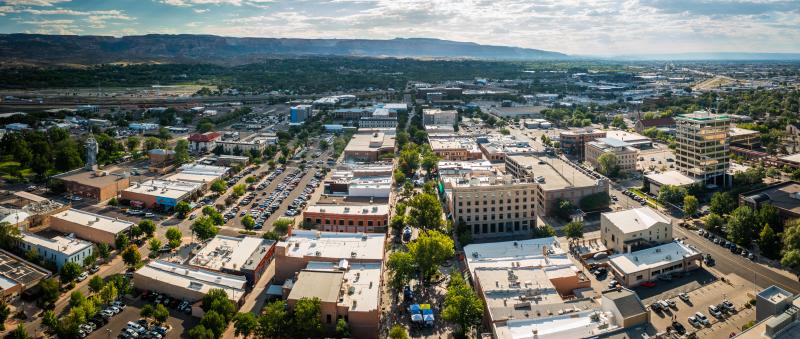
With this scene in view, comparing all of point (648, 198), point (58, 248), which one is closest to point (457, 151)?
point (648, 198)

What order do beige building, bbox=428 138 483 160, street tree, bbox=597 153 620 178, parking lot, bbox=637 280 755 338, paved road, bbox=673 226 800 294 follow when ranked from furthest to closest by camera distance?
beige building, bbox=428 138 483 160 < street tree, bbox=597 153 620 178 < paved road, bbox=673 226 800 294 < parking lot, bbox=637 280 755 338

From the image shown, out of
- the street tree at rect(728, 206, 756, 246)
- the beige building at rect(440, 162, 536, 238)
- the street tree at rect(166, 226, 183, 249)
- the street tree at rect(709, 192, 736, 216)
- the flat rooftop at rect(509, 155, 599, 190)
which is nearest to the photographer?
the street tree at rect(728, 206, 756, 246)

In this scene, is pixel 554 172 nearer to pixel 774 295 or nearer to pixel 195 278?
pixel 774 295

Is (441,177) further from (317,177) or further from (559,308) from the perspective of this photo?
(559,308)

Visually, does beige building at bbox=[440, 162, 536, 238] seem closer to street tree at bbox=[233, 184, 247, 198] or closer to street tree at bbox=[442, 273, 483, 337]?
street tree at bbox=[442, 273, 483, 337]

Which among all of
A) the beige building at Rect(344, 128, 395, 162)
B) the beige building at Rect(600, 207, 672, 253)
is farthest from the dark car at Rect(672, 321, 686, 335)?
the beige building at Rect(344, 128, 395, 162)

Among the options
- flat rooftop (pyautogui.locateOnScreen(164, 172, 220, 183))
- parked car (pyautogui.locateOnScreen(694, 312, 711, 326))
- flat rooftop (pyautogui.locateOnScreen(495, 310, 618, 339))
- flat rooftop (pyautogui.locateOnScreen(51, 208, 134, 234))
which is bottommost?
parked car (pyautogui.locateOnScreen(694, 312, 711, 326))
